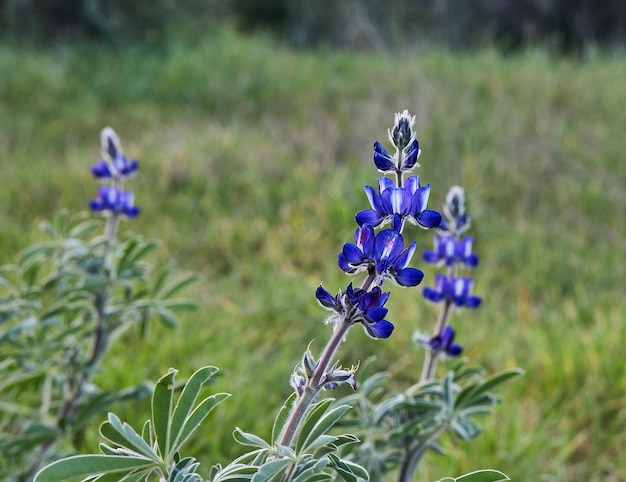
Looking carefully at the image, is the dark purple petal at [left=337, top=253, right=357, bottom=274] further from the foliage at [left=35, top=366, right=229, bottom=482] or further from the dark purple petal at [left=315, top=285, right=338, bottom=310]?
the foliage at [left=35, top=366, right=229, bottom=482]

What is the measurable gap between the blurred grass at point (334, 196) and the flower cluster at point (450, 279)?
49 cm

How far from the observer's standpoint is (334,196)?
383 centimetres

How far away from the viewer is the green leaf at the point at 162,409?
90cm

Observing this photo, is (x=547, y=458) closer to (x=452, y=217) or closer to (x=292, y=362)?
(x=292, y=362)

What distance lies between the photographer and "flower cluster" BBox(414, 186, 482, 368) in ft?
4.67

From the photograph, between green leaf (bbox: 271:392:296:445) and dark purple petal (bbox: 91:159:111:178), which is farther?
dark purple petal (bbox: 91:159:111:178)

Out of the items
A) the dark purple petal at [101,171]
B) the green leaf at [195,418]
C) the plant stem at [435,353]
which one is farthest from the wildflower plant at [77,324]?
the green leaf at [195,418]

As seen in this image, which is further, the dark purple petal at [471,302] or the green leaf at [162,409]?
the dark purple petal at [471,302]

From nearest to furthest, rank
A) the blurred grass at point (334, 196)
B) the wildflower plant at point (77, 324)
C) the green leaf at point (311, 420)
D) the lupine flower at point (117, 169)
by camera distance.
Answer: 1. the green leaf at point (311, 420)
2. the wildflower plant at point (77, 324)
3. the lupine flower at point (117, 169)
4. the blurred grass at point (334, 196)

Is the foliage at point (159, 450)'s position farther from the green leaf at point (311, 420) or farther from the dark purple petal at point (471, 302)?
the dark purple petal at point (471, 302)

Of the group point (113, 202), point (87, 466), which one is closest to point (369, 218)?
point (87, 466)

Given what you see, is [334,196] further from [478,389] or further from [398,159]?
[398,159]

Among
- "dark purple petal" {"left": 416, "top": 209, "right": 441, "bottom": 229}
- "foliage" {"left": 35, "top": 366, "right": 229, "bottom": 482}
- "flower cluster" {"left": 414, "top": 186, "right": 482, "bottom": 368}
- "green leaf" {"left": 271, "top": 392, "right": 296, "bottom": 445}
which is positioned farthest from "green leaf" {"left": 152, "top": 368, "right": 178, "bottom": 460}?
"flower cluster" {"left": 414, "top": 186, "right": 482, "bottom": 368}

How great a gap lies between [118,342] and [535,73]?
4359 mm
